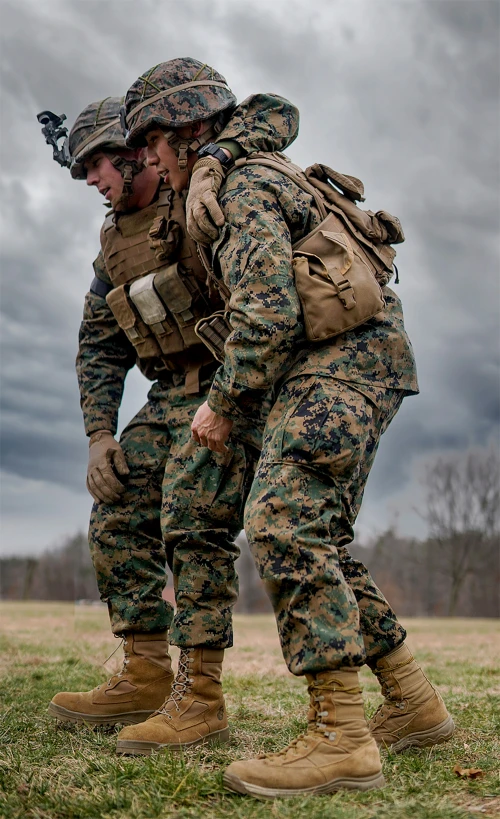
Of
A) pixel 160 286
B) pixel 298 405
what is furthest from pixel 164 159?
pixel 298 405

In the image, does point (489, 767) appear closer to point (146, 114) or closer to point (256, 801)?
point (256, 801)

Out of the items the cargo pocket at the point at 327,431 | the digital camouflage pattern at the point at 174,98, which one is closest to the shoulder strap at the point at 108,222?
the digital camouflage pattern at the point at 174,98

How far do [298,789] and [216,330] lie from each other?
1.88 meters

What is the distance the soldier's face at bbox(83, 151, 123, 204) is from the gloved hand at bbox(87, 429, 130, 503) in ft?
4.49

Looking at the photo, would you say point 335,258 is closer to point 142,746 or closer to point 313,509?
point 313,509

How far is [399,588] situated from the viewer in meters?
52.2

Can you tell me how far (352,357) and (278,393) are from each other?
330 millimetres

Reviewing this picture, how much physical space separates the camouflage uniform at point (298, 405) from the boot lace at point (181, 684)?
886mm

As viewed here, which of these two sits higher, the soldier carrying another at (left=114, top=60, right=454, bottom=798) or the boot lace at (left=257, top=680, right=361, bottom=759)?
the soldier carrying another at (left=114, top=60, right=454, bottom=798)

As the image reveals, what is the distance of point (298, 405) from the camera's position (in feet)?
10.0

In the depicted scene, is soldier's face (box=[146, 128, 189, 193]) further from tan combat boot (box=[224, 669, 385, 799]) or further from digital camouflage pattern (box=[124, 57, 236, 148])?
tan combat boot (box=[224, 669, 385, 799])

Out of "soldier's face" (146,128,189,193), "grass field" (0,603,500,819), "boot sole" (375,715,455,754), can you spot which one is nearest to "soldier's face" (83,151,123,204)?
"soldier's face" (146,128,189,193)

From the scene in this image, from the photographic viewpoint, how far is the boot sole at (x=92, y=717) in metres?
4.00

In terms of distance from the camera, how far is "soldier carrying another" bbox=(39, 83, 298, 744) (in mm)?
3746
